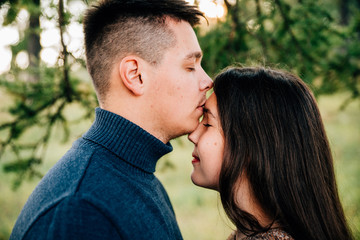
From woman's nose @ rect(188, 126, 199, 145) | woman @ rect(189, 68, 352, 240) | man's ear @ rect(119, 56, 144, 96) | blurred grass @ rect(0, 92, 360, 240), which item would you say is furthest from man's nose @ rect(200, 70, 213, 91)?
blurred grass @ rect(0, 92, 360, 240)

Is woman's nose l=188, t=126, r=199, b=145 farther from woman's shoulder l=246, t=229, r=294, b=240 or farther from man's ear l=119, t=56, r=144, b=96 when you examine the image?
woman's shoulder l=246, t=229, r=294, b=240

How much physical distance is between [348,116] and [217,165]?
40.3ft

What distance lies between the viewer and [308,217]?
182cm

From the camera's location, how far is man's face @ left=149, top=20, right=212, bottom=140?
1.88 m

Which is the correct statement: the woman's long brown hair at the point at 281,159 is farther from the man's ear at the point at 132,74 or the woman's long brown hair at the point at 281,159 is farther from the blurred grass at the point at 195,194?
the blurred grass at the point at 195,194

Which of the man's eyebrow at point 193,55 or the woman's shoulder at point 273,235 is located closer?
the woman's shoulder at point 273,235

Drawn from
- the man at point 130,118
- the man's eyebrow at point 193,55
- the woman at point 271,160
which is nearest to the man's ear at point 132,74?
the man at point 130,118

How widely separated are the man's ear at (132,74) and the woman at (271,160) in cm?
56

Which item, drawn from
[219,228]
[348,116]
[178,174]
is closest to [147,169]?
[219,228]

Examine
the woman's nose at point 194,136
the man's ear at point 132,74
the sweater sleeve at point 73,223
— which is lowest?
the sweater sleeve at point 73,223

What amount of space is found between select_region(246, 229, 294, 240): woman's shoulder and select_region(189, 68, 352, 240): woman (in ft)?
0.06

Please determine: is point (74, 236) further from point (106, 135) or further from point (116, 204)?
point (106, 135)

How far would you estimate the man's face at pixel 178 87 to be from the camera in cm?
188

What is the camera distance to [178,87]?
1.90 metres
